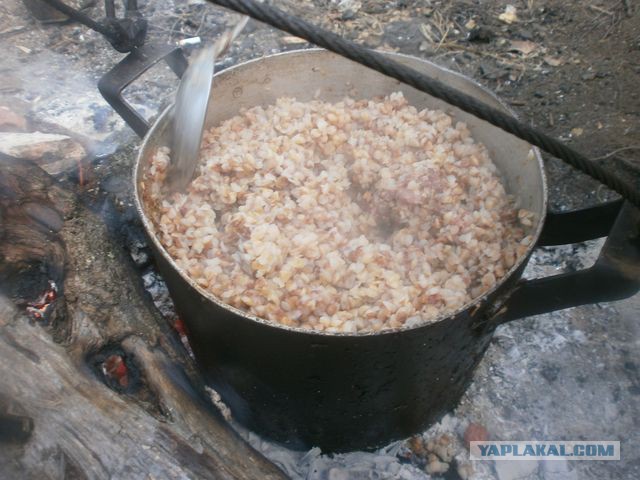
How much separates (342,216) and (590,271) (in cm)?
104

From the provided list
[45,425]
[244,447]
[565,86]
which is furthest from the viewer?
[565,86]

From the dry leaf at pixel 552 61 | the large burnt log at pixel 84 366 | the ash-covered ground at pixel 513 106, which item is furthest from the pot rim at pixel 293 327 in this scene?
the dry leaf at pixel 552 61

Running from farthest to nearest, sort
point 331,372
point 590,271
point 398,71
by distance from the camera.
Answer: point 590,271, point 331,372, point 398,71

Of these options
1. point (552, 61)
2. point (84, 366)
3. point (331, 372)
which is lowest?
point (84, 366)

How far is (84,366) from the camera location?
2.23 m

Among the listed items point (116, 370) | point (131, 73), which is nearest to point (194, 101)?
point (131, 73)

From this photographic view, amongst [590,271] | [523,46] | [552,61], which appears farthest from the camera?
[523,46]

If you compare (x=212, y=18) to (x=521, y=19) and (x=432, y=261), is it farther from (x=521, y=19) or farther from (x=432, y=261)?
(x=432, y=261)

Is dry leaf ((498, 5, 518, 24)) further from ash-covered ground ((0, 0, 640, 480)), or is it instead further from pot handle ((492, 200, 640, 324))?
pot handle ((492, 200, 640, 324))

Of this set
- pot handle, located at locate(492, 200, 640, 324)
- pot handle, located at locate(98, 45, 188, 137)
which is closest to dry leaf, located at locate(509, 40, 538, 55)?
pot handle, located at locate(492, 200, 640, 324)

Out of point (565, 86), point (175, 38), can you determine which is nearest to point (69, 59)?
point (175, 38)

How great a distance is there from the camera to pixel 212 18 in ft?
15.9

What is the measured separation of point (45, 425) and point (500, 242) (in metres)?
1.89

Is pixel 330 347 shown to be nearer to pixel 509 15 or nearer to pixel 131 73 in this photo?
pixel 131 73
